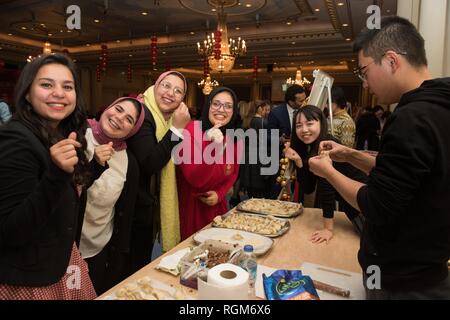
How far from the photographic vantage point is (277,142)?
4.49 metres

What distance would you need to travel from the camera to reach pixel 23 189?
1.04 metres

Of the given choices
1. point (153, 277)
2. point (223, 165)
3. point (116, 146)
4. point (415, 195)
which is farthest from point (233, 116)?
point (415, 195)

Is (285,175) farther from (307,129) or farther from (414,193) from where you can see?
(414,193)

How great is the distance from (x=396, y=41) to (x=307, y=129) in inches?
47.1

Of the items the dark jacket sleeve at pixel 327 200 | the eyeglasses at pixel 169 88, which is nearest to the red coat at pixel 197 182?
the eyeglasses at pixel 169 88

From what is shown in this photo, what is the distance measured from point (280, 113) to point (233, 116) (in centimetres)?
206

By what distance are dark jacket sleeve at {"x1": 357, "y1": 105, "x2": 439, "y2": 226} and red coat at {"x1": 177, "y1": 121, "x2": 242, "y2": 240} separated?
132cm

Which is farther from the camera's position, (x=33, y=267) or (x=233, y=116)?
(x=233, y=116)

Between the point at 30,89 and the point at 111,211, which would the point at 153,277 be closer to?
the point at 111,211

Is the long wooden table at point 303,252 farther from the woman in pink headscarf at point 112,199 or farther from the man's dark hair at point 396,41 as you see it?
the man's dark hair at point 396,41

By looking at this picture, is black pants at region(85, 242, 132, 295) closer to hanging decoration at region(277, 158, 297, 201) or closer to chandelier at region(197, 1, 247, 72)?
hanging decoration at region(277, 158, 297, 201)

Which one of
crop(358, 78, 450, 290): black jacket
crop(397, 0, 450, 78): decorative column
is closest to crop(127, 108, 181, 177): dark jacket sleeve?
crop(358, 78, 450, 290): black jacket

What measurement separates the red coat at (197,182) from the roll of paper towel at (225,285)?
3.79 feet

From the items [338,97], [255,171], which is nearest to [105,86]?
[255,171]
